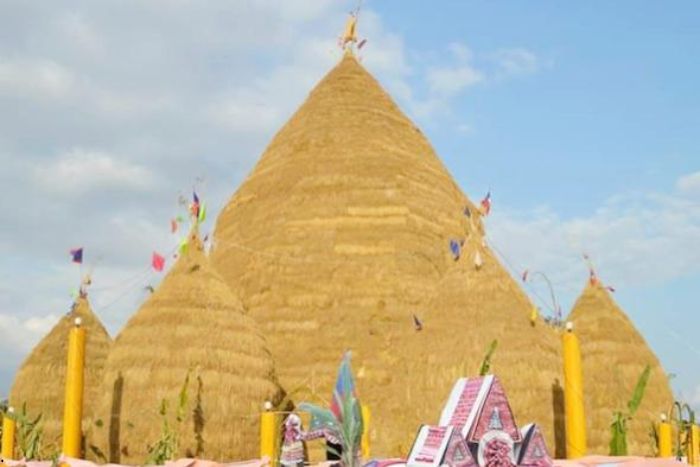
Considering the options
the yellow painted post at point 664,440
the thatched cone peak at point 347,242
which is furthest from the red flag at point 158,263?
the yellow painted post at point 664,440

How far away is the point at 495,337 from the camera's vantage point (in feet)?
62.3

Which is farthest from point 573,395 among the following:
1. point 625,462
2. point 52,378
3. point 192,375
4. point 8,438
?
point 52,378

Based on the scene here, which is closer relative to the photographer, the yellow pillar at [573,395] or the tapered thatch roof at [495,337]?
the yellow pillar at [573,395]

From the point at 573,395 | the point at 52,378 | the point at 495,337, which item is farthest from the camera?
the point at 52,378

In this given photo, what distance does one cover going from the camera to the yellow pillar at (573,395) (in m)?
16.6

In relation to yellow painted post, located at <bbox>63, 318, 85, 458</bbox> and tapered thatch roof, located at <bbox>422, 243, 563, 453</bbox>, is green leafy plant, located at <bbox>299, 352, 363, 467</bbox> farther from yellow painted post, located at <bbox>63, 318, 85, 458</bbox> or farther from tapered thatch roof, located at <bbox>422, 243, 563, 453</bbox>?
tapered thatch roof, located at <bbox>422, 243, 563, 453</bbox>

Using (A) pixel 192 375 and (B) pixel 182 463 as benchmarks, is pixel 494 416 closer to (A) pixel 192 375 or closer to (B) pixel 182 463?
(B) pixel 182 463

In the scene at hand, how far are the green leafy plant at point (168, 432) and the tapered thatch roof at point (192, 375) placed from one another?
0.10 meters

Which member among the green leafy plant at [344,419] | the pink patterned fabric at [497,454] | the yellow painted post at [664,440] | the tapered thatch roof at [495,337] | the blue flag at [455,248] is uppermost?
the blue flag at [455,248]

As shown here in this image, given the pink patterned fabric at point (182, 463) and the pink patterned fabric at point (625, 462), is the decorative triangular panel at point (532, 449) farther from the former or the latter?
the pink patterned fabric at point (182, 463)

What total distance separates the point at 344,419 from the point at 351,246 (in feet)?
47.7

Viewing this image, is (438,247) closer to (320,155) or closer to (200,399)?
(320,155)

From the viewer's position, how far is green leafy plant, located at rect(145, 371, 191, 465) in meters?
16.8

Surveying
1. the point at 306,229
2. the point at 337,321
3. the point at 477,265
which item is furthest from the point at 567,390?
the point at 306,229
